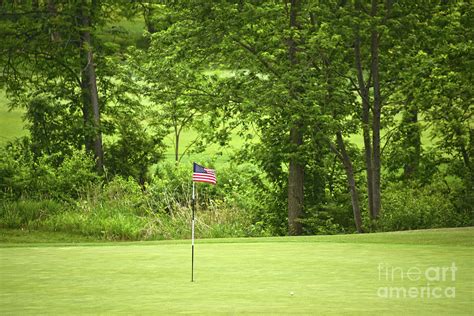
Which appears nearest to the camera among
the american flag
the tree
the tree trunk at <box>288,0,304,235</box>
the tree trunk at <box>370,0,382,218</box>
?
the american flag

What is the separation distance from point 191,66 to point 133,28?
65.2 metres

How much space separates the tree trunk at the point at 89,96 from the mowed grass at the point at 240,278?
39.2 feet

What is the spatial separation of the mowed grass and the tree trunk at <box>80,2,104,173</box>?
11935 millimetres

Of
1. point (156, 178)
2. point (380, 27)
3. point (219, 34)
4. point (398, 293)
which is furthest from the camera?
point (156, 178)

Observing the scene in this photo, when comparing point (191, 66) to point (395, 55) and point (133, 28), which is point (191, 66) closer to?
point (395, 55)

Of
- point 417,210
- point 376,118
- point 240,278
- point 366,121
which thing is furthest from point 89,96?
point 240,278

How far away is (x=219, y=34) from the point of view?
24594mm

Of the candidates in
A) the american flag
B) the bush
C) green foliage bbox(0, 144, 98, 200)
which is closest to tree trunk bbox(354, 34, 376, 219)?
the bush

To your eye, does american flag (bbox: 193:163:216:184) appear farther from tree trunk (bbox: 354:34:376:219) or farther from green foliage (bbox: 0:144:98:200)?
green foliage (bbox: 0:144:98:200)

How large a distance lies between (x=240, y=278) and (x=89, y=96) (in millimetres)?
17828

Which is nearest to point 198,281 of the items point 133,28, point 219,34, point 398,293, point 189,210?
point 398,293

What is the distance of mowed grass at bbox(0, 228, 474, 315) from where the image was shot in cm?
827

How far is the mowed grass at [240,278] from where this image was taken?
8266 millimetres

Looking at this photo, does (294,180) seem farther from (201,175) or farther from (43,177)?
(201,175)
